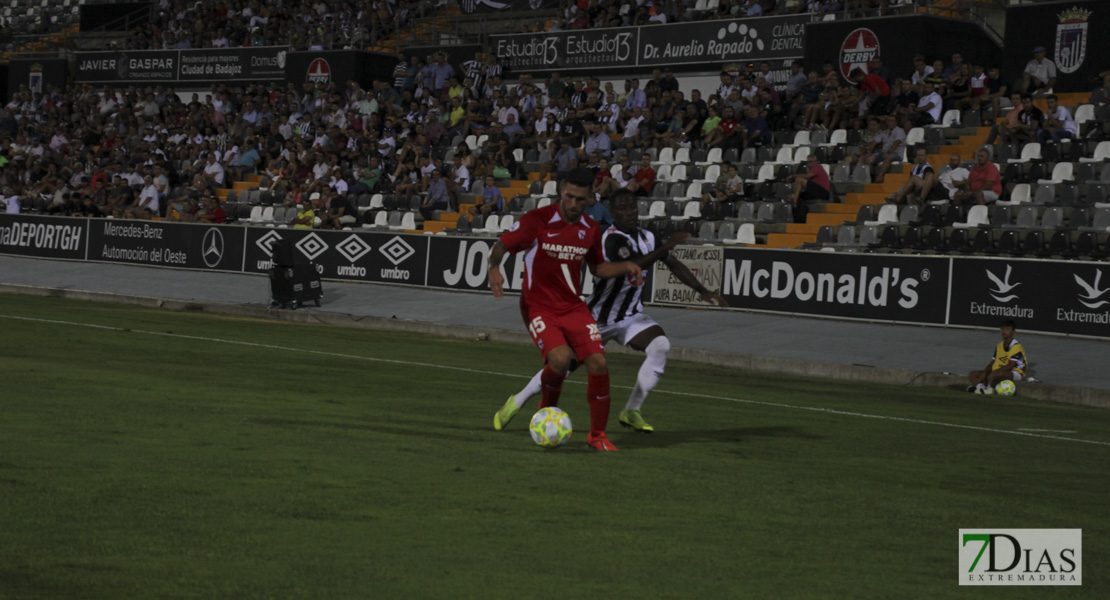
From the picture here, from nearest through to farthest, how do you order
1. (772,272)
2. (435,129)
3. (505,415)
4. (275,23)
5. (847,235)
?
(505,415), (772,272), (847,235), (435,129), (275,23)

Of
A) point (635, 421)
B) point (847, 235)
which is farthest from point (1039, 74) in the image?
point (635, 421)

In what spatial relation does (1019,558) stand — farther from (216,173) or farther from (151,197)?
(216,173)

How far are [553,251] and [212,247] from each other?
2455 centimetres

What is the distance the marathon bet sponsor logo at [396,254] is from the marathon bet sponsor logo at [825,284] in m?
8.35

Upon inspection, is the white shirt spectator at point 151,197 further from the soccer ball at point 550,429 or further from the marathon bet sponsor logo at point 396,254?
the soccer ball at point 550,429

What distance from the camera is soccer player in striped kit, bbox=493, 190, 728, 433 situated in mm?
10648

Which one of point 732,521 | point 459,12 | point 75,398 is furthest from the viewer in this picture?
point 459,12

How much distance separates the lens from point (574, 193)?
9.25m

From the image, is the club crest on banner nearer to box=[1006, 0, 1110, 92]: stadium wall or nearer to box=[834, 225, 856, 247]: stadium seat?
box=[1006, 0, 1110, 92]: stadium wall

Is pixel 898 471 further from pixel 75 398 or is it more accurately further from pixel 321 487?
pixel 75 398

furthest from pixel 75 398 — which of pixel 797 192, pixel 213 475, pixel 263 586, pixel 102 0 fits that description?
pixel 102 0

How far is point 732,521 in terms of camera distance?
7137mm

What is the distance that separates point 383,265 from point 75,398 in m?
18.3

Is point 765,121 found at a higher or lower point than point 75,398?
higher
